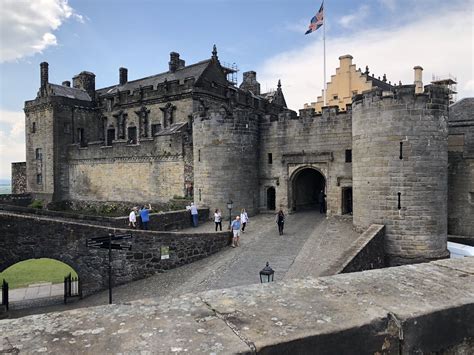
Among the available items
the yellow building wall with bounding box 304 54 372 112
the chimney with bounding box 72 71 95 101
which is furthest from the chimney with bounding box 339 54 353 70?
the chimney with bounding box 72 71 95 101

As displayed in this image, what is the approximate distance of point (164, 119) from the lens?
3209 cm

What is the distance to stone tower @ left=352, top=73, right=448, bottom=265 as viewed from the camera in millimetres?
15547

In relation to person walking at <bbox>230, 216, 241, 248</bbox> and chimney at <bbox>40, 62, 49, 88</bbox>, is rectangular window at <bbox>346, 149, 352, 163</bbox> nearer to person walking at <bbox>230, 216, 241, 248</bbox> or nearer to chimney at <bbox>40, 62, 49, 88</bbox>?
person walking at <bbox>230, 216, 241, 248</bbox>

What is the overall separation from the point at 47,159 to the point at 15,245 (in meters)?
24.0

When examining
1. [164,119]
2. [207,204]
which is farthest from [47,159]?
[207,204]

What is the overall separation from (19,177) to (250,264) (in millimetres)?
37315

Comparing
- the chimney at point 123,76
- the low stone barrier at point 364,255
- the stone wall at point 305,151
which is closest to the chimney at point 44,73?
the chimney at point 123,76

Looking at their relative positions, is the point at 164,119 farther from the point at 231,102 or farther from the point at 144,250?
the point at 144,250

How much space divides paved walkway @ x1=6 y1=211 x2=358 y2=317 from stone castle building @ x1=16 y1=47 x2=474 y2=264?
221 cm

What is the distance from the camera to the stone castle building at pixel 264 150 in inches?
617

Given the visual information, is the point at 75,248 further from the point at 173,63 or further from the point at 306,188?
the point at 173,63

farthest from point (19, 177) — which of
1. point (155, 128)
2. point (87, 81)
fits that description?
point (155, 128)

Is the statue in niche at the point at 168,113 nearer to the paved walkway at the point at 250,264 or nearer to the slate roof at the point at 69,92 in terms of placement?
the slate roof at the point at 69,92

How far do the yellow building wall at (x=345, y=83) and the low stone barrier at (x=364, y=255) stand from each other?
27.8 metres
